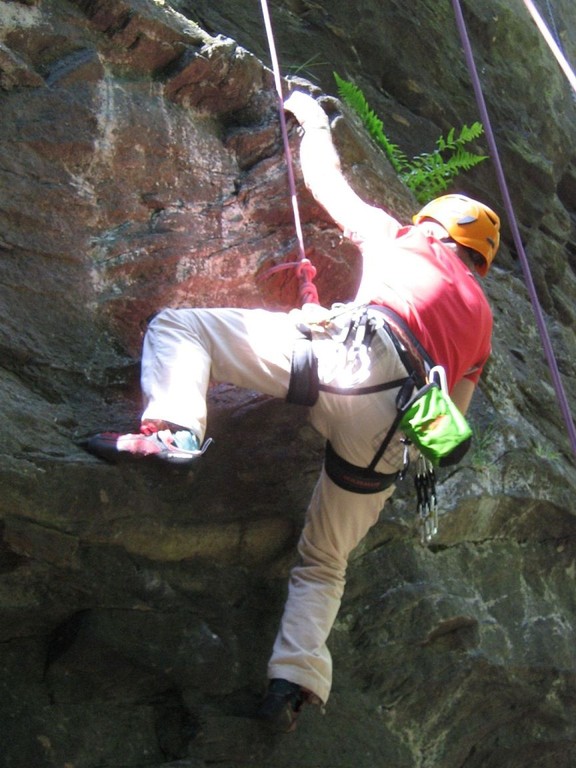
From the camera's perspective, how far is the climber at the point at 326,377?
3758mm

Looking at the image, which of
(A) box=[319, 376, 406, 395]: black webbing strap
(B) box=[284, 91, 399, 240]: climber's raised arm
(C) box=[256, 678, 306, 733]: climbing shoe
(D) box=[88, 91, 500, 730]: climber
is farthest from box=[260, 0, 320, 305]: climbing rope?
(C) box=[256, 678, 306, 733]: climbing shoe

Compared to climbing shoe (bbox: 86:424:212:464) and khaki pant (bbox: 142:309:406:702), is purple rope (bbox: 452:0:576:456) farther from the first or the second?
climbing shoe (bbox: 86:424:212:464)

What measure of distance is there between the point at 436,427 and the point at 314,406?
58cm

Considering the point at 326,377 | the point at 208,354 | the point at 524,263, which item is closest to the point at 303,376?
the point at 326,377

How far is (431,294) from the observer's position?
4.09 metres

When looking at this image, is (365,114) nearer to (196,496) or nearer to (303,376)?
(303,376)

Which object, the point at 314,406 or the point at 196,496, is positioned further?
the point at 196,496

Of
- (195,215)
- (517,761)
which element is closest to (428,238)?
(195,215)

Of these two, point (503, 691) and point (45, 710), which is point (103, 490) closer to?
point (45, 710)

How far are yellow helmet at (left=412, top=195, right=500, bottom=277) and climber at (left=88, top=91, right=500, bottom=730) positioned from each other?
18cm

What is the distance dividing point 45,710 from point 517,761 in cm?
243

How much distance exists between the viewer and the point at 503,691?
187 inches

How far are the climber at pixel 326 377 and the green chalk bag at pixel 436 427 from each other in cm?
21

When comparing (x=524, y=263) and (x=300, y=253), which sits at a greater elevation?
(x=524, y=263)
